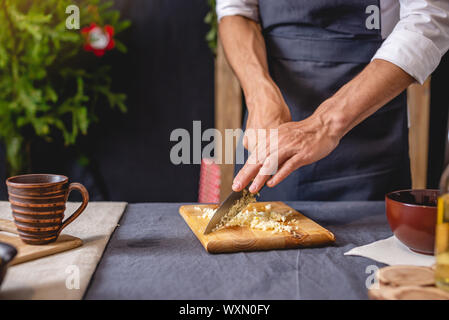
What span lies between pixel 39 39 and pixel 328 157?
1565 mm

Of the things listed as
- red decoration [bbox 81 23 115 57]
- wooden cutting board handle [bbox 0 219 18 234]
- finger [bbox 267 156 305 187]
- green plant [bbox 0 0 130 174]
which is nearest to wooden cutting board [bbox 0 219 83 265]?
wooden cutting board handle [bbox 0 219 18 234]

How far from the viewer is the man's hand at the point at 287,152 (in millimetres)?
1045

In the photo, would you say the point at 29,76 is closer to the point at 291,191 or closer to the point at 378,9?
the point at 291,191

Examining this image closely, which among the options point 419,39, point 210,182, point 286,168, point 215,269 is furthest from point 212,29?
point 215,269

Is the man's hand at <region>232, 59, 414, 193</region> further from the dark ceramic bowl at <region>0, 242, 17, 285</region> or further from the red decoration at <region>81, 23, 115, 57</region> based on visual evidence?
the red decoration at <region>81, 23, 115, 57</region>

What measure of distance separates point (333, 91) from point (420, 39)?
36 cm

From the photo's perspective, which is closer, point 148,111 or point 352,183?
point 352,183

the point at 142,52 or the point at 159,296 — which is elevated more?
the point at 142,52

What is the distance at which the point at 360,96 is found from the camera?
3.78 feet

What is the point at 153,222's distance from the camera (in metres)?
1.08

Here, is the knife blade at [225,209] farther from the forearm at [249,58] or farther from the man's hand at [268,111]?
the forearm at [249,58]

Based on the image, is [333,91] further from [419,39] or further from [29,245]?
[29,245]

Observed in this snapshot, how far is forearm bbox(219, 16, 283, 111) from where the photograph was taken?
53.2 inches

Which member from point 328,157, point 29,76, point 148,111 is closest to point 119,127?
point 148,111
